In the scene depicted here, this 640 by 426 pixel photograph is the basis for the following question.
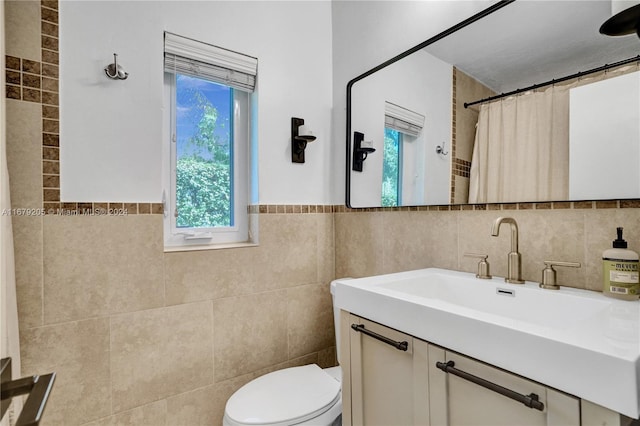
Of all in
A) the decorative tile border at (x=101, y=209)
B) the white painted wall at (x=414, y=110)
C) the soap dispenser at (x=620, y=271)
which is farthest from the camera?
the white painted wall at (x=414, y=110)

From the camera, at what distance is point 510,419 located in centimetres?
66

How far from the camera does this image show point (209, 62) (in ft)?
4.91

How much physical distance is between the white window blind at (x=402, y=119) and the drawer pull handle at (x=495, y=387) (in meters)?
0.99

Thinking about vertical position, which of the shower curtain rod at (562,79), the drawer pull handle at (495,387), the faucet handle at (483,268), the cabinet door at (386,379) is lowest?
the cabinet door at (386,379)

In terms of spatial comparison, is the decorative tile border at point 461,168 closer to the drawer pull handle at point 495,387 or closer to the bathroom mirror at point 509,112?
the bathroom mirror at point 509,112

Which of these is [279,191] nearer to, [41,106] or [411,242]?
[411,242]

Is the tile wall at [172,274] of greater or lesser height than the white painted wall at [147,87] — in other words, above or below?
below

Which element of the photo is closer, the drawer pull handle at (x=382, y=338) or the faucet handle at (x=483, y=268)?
the drawer pull handle at (x=382, y=338)

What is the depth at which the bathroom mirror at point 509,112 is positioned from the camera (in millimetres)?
902

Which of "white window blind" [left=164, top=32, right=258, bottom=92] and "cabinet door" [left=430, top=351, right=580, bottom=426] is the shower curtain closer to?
"white window blind" [left=164, top=32, right=258, bottom=92]

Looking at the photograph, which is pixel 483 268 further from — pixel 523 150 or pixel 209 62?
pixel 209 62

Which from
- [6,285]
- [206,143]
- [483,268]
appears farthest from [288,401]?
[206,143]

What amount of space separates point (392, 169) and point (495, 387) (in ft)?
3.43

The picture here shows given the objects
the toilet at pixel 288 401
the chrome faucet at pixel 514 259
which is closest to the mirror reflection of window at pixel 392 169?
the chrome faucet at pixel 514 259
